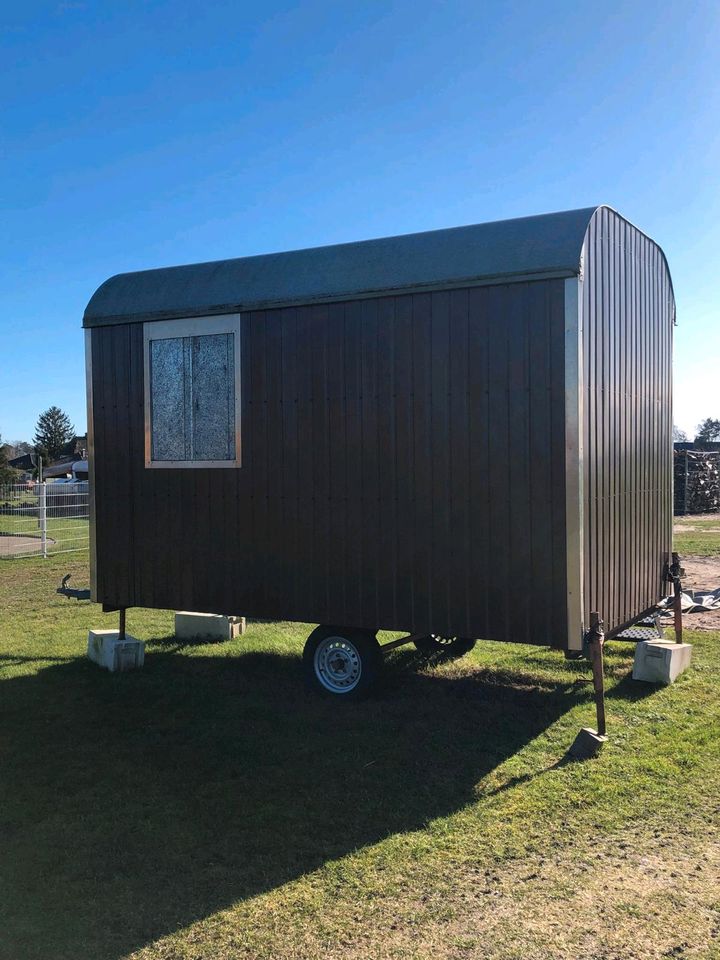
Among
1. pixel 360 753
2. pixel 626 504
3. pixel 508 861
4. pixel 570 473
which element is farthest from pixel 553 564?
pixel 508 861

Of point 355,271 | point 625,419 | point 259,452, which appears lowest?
point 259,452

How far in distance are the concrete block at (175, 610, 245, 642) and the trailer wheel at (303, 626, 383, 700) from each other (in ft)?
7.83

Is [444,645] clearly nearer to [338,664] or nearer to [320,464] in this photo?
[338,664]

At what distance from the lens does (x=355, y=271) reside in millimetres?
6258

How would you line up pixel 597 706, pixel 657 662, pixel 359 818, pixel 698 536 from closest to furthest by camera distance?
pixel 359 818 → pixel 597 706 → pixel 657 662 → pixel 698 536

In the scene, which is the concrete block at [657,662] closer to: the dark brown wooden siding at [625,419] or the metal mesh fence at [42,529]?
the dark brown wooden siding at [625,419]

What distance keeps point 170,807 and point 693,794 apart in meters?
2.91

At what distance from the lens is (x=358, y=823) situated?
432 centimetres

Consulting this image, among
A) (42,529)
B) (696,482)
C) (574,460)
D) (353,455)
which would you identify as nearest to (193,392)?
(353,455)

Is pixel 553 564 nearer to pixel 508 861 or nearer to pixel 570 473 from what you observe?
pixel 570 473

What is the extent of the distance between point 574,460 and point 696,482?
903 inches

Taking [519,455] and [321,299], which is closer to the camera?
[519,455]

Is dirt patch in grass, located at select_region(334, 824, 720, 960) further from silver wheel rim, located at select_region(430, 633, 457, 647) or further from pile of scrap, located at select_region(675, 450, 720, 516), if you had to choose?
pile of scrap, located at select_region(675, 450, 720, 516)

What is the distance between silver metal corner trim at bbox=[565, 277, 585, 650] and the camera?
540cm
